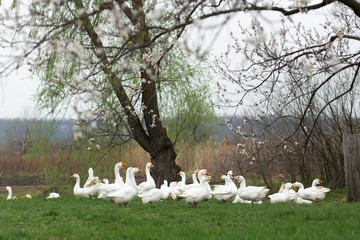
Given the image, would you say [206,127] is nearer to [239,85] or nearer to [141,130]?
[141,130]

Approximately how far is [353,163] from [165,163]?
19.6 feet

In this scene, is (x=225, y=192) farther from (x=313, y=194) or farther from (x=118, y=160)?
A: (x=118, y=160)

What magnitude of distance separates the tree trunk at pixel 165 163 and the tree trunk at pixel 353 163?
5529 mm

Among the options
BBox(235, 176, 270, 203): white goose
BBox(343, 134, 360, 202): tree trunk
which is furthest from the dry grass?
BBox(343, 134, 360, 202): tree trunk

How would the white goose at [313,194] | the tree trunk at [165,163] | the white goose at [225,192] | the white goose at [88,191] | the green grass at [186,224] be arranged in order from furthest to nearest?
1. the tree trunk at [165,163]
2. the white goose at [88,191]
3. the white goose at [313,194]
4. the white goose at [225,192]
5. the green grass at [186,224]

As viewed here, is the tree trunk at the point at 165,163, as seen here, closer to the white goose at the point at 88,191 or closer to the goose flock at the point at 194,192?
the goose flock at the point at 194,192

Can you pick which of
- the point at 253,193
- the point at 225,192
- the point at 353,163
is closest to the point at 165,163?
the point at 225,192

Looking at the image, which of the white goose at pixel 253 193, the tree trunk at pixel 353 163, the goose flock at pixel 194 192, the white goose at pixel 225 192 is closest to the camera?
the goose flock at pixel 194 192

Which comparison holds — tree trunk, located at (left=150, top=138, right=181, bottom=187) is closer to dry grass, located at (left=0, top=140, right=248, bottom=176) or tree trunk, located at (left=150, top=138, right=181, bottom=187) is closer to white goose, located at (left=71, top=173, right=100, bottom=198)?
dry grass, located at (left=0, top=140, right=248, bottom=176)

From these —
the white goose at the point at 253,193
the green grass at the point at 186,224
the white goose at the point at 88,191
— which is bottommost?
the green grass at the point at 186,224

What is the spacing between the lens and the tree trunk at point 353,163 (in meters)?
Answer: 12.2

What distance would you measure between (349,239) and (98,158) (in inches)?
407

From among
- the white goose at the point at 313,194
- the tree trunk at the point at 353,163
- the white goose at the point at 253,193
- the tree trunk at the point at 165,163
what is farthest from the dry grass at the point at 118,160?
the tree trunk at the point at 353,163

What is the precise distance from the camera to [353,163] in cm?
1225
